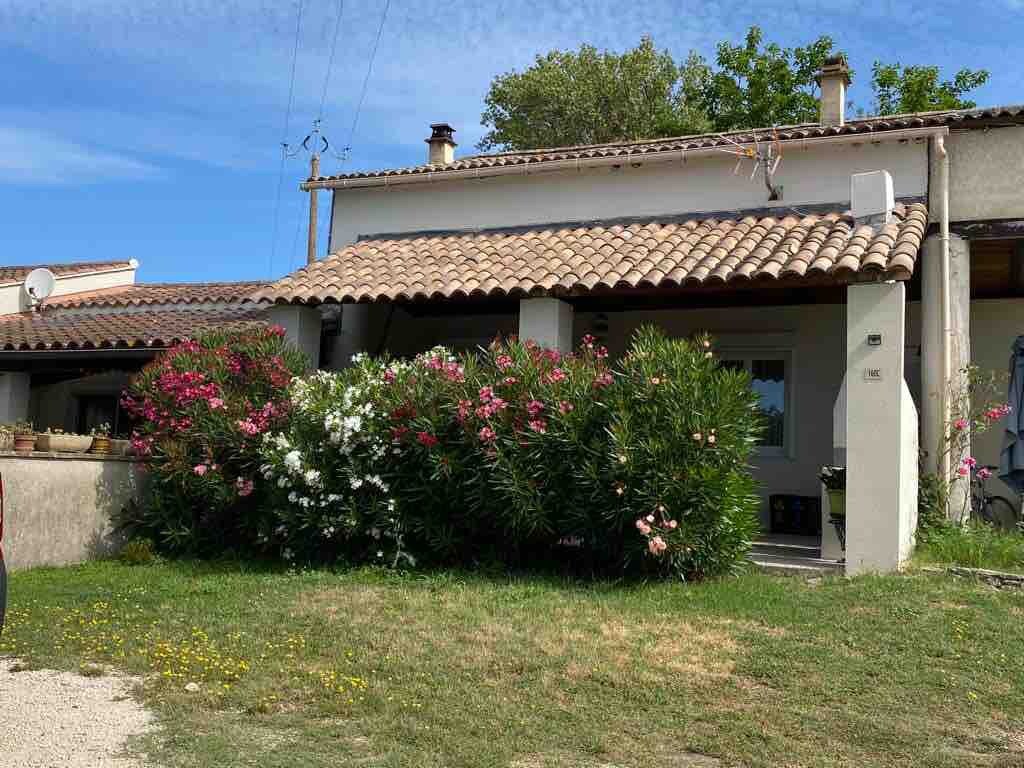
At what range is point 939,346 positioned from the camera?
11.0 m

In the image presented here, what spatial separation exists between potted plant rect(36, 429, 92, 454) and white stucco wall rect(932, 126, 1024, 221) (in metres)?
10.4

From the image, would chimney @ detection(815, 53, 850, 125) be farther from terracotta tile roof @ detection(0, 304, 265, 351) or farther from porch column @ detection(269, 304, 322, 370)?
terracotta tile roof @ detection(0, 304, 265, 351)

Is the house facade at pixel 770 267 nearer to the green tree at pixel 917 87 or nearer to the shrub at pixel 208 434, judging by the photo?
the shrub at pixel 208 434

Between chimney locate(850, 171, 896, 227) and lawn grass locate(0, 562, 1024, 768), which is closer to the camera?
lawn grass locate(0, 562, 1024, 768)

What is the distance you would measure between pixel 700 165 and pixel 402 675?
30.5 feet

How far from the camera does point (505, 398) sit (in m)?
9.91

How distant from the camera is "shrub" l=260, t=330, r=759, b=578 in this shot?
909cm

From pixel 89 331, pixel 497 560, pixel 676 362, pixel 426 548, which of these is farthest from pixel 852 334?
pixel 89 331

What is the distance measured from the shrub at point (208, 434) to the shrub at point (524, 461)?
45 centimetres

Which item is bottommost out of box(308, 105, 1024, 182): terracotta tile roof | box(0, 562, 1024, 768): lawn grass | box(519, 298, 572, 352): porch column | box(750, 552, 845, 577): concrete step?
box(0, 562, 1024, 768): lawn grass

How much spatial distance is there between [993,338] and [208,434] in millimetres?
9861

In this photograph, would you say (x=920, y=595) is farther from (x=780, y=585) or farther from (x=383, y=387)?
(x=383, y=387)

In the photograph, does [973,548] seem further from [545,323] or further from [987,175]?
[545,323]

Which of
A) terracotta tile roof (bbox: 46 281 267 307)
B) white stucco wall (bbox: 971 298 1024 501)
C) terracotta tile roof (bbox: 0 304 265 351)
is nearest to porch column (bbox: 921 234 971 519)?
white stucco wall (bbox: 971 298 1024 501)
